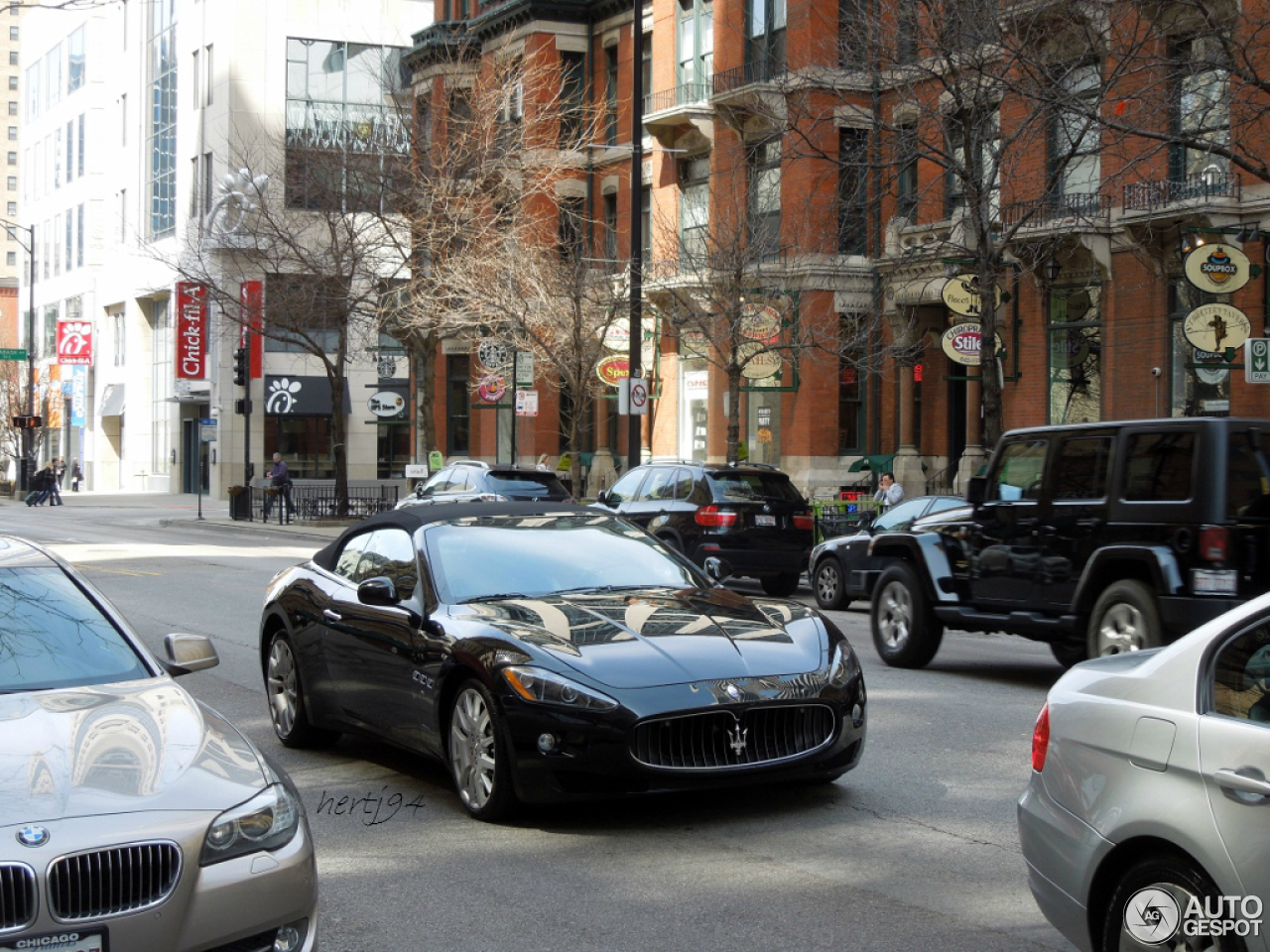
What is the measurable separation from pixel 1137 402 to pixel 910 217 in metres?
7.35

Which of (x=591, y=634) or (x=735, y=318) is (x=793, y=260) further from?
(x=591, y=634)

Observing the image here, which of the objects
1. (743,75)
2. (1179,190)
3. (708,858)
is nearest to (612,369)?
(743,75)

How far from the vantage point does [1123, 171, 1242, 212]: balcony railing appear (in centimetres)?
2466

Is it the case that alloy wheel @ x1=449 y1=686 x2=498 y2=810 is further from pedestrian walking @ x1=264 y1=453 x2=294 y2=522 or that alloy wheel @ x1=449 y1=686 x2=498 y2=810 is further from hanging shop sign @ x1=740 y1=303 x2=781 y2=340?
pedestrian walking @ x1=264 y1=453 x2=294 y2=522

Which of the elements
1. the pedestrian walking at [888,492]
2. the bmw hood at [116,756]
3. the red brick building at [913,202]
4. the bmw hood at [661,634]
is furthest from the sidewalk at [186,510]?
the bmw hood at [116,756]

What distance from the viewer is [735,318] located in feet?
90.8

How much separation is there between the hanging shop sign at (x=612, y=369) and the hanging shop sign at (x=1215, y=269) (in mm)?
13257

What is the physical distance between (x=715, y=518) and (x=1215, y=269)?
9.47 meters

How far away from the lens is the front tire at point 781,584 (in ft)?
69.6

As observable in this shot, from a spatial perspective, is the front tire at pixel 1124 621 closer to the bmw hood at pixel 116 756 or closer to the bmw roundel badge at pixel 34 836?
the bmw hood at pixel 116 756

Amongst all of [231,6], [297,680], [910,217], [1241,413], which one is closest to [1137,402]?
[1241,413]

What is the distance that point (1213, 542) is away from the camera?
402 inches

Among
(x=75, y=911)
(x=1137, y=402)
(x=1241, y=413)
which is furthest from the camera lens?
(x=1137, y=402)

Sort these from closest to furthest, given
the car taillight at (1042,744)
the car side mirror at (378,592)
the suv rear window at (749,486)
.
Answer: the car taillight at (1042,744), the car side mirror at (378,592), the suv rear window at (749,486)
